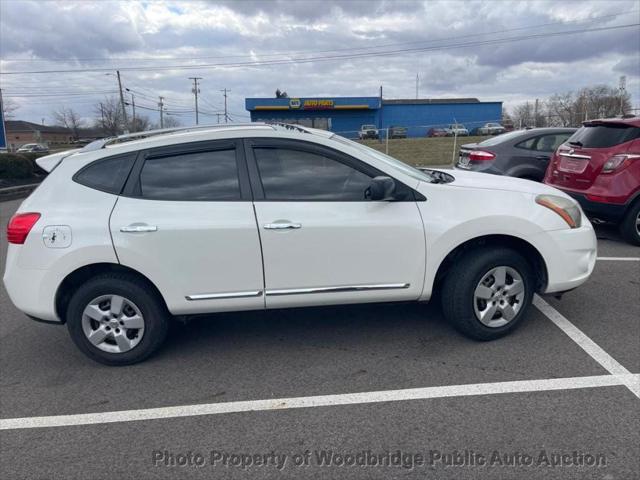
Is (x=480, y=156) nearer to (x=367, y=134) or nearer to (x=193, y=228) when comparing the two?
(x=193, y=228)

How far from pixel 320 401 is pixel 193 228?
148 centimetres

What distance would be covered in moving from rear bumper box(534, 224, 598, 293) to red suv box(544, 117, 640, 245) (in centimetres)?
282

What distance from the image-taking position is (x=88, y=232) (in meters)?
3.56

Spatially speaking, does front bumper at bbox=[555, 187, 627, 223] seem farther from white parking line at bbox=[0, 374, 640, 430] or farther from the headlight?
white parking line at bbox=[0, 374, 640, 430]

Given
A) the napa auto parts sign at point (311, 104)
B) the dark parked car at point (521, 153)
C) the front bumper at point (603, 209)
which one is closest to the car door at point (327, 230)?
the front bumper at point (603, 209)

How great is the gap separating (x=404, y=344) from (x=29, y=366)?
9.66 feet

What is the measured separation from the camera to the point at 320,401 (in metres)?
3.25

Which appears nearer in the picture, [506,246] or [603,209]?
[506,246]

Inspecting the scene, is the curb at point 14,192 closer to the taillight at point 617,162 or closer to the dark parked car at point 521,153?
the dark parked car at point 521,153

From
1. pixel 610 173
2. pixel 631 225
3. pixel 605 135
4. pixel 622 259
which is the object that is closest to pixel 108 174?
pixel 622 259

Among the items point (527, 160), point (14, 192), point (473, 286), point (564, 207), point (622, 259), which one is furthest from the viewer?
point (14, 192)

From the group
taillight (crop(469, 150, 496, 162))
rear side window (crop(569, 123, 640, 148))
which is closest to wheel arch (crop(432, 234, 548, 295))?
rear side window (crop(569, 123, 640, 148))

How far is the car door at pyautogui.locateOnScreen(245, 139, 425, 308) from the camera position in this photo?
3.63 metres

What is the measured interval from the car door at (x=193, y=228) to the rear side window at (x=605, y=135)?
5155 mm
